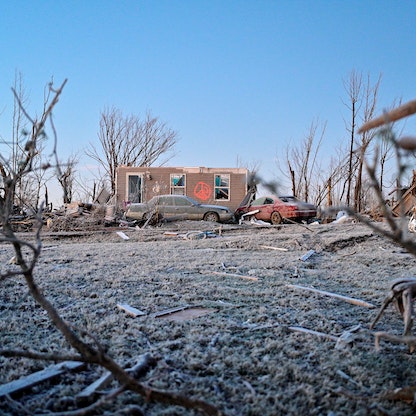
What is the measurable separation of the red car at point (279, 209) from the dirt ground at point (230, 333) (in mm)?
10019

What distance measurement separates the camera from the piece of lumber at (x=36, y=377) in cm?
193

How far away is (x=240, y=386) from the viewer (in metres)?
2.02

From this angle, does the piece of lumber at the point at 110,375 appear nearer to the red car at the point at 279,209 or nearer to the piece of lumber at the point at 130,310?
the piece of lumber at the point at 130,310

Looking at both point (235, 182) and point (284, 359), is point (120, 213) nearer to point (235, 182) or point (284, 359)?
point (235, 182)

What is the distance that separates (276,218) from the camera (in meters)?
16.8

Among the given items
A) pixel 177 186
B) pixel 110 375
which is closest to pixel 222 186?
pixel 177 186

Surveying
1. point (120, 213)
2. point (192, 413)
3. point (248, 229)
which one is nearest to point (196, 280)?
point (192, 413)

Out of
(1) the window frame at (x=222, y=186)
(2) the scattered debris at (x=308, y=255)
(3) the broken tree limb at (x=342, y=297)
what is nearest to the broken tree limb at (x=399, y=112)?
(3) the broken tree limb at (x=342, y=297)

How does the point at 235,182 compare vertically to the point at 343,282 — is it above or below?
above

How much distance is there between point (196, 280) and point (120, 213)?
1192 cm

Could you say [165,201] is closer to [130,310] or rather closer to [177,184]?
[177,184]

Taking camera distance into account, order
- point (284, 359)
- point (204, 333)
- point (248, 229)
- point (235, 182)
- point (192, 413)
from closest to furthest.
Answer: point (192, 413) → point (284, 359) → point (204, 333) → point (248, 229) → point (235, 182)

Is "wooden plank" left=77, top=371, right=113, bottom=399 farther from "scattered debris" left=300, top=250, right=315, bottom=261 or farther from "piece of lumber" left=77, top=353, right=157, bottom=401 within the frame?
"scattered debris" left=300, top=250, right=315, bottom=261

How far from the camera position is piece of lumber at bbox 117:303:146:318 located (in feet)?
10.8
